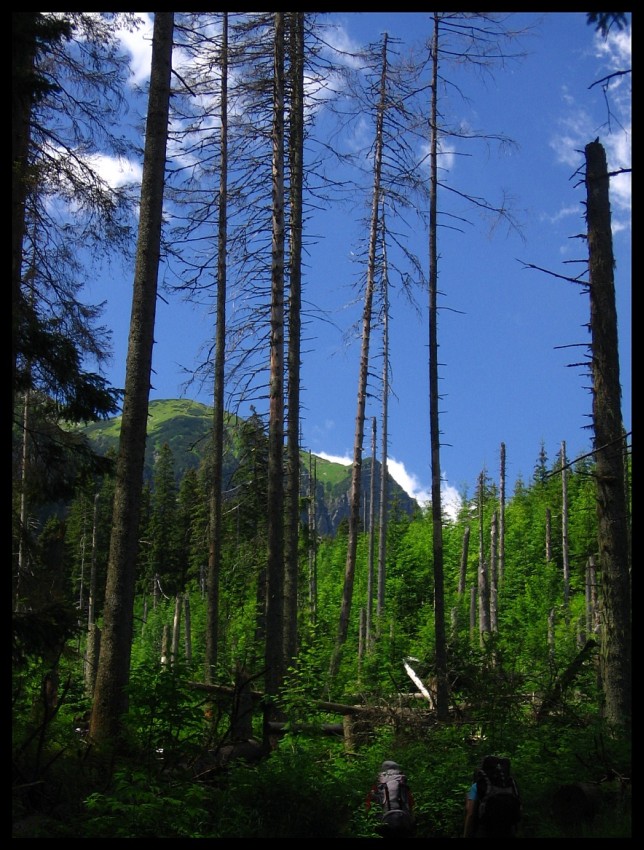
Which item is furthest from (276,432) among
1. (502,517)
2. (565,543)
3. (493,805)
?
(502,517)

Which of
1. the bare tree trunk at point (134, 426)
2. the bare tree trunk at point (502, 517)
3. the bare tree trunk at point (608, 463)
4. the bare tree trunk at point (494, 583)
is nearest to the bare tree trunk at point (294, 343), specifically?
the bare tree trunk at point (134, 426)

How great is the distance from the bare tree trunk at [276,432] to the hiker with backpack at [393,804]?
3.84 m

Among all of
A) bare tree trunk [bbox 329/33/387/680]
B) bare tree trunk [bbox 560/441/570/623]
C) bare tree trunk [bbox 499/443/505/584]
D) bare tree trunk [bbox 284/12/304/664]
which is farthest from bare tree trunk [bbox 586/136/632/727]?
bare tree trunk [bbox 499/443/505/584]

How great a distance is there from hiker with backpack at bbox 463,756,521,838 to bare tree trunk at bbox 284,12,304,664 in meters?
9.78

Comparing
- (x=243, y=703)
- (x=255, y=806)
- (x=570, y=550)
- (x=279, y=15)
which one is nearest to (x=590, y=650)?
(x=243, y=703)

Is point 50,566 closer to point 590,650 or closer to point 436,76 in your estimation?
point 590,650

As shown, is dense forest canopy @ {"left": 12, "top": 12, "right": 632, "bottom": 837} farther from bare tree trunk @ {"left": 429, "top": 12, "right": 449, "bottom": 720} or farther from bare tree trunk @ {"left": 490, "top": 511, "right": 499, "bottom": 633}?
bare tree trunk @ {"left": 490, "top": 511, "right": 499, "bottom": 633}

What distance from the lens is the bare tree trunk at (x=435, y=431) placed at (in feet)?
43.5

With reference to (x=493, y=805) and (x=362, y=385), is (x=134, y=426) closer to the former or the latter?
(x=493, y=805)

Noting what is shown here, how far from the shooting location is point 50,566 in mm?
11273

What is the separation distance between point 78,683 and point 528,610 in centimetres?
2034

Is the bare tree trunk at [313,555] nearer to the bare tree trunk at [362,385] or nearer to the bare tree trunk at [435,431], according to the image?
the bare tree trunk at [362,385]

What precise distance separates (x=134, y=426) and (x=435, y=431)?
6.80 meters

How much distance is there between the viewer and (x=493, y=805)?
647 cm
